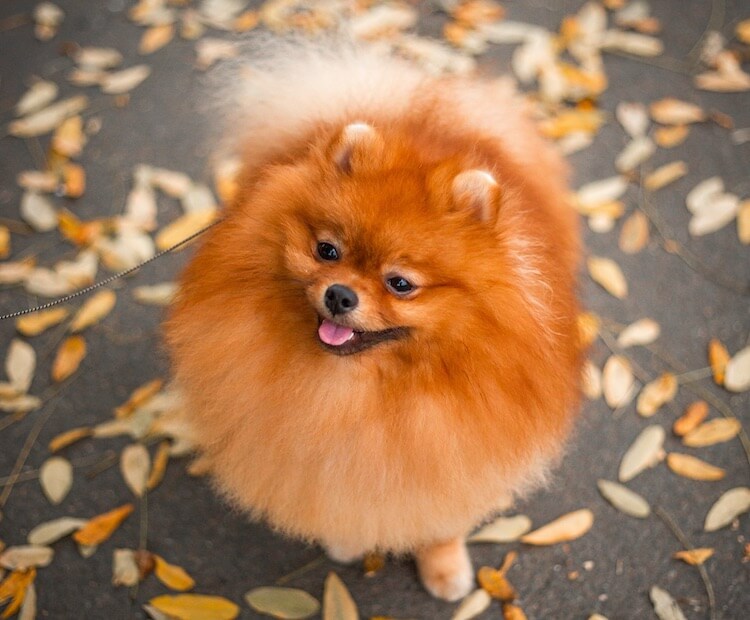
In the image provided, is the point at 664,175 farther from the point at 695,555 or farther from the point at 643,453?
the point at 695,555

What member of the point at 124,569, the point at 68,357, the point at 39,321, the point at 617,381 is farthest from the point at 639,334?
the point at 39,321

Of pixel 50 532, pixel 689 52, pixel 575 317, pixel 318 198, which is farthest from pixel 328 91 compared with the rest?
pixel 689 52

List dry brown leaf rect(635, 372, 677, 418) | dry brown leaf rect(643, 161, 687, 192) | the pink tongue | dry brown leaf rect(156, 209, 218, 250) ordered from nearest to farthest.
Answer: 1. the pink tongue
2. dry brown leaf rect(635, 372, 677, 418)
3. dry brown leaf rect(156, 209, 218, 250)
4. dry brown leaf rect(643, 161, 687, 192)

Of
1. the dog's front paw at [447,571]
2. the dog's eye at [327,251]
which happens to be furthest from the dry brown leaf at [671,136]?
the dog's eye at [327,251]

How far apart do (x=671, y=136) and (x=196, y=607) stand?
84.0 inches

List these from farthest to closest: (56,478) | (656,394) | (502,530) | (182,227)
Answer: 1. (182,227)
2. (656,394)
3. (56,478)
4. (502,530)

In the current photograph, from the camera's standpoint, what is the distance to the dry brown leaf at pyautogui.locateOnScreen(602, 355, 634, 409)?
2.15 meters

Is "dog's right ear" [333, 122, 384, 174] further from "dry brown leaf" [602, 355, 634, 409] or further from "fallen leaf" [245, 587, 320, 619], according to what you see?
"dry brown leaf" [602, 355, 634, 409]

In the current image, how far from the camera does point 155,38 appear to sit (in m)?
3.05

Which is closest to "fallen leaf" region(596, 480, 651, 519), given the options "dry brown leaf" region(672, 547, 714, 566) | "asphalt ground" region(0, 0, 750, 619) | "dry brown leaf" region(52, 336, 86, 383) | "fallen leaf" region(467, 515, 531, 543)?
"asphalt ground" region(0, 0, 750, 619)

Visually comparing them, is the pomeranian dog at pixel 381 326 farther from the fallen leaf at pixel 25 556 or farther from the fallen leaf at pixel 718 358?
the fallen leaf at pixel 718 358

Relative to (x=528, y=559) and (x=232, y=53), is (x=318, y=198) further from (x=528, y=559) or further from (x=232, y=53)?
(x=232, y=53)

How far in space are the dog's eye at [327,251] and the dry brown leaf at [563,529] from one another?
1017 mm

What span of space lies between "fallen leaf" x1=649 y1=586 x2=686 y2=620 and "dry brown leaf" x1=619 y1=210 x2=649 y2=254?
1.05 metres
